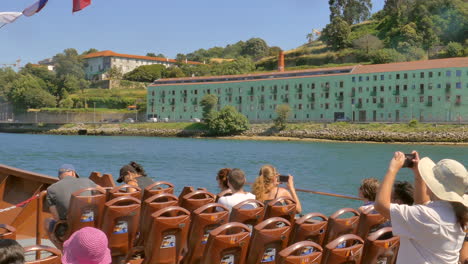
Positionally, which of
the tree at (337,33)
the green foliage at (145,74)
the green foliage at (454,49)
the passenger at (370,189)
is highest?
the tree at (337,33)

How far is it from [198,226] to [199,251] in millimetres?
272

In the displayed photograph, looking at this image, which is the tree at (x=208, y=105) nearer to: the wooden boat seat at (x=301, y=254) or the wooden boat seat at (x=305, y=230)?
the wooden boat seat at (x=305, y=230)

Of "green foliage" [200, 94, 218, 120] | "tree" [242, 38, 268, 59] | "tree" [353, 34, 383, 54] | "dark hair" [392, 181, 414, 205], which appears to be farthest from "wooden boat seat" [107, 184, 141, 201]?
"tree" [242, 38, 268, 59]

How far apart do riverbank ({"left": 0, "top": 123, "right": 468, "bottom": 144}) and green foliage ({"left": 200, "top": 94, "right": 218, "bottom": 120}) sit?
2.54m

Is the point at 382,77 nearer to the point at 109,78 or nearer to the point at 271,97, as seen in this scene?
the point at 271,97

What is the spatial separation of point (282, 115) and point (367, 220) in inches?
3140

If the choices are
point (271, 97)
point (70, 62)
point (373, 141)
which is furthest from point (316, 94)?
point (70, 62)

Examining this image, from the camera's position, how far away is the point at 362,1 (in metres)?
141

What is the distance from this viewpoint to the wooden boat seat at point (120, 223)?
4781mm

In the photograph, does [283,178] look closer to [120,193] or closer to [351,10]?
[120,193]

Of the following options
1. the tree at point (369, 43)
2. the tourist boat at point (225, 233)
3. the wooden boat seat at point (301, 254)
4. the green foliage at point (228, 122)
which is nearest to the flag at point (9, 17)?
the tourist boat at point (225, 233)

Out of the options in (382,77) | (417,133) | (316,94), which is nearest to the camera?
(417,133)

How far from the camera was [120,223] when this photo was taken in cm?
486

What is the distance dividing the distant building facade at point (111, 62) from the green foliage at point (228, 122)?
73.4 m
